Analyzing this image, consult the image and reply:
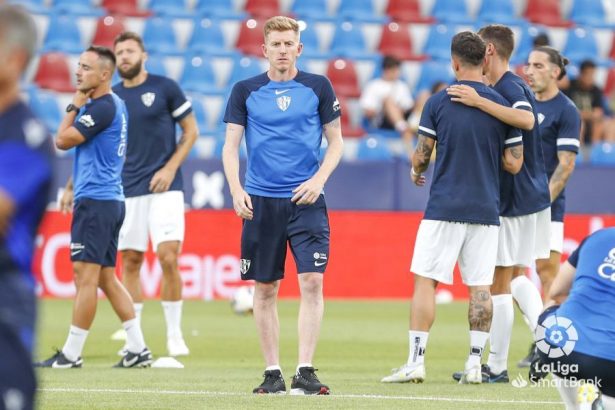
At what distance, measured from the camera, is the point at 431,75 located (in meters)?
21.0

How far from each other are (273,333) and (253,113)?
145 centimetres

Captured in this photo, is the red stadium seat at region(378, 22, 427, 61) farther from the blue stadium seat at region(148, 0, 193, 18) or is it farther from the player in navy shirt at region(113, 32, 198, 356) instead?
the player in navy shirt at region(113, 32, 198, 356)

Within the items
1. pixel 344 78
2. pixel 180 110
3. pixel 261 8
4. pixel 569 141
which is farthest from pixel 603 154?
pixel 180 110

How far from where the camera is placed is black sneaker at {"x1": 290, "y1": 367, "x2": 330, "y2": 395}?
26.5 feet

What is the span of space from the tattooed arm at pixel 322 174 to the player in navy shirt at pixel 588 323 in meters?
2.52

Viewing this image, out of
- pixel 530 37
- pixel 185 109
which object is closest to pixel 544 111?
pixel 185 109

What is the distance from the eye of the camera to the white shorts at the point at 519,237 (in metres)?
9.54

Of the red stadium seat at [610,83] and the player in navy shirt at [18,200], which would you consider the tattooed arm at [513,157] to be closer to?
the player in navy shirt at [18,200]

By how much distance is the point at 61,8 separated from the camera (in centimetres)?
2070

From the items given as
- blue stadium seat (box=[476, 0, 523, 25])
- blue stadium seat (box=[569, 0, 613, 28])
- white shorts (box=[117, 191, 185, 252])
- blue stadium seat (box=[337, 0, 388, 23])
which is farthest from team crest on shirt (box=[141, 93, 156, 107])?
blue stadium seat (box=[569, 0, 613, 28])

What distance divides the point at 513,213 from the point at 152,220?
3.46 meters

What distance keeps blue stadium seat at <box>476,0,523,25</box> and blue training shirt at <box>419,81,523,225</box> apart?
14.1m

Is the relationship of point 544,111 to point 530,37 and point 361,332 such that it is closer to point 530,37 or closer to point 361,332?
point 361,332


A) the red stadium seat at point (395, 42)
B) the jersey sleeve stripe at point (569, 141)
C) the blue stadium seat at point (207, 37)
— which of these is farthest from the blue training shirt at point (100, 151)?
the red stadium seat at point (395, 42)
